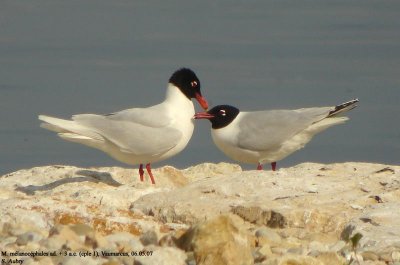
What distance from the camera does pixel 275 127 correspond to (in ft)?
39.5

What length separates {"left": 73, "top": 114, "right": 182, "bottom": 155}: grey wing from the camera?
11.3 meters

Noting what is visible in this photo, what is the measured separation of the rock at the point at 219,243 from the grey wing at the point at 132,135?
4.36 meters

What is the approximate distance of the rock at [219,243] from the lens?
22.1ft

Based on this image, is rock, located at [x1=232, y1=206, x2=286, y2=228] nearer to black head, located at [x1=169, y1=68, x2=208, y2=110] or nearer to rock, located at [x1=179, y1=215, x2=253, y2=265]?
rock, located at [x1=179, y1=215, x2=253, y2=265]

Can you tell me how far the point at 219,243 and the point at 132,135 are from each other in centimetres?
464

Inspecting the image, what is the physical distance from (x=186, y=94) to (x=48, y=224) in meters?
4.87

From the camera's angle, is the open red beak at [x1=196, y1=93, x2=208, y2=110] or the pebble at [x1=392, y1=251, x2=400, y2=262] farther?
the open red beak at [x1=196, y1=93, x2=208, y2=110]

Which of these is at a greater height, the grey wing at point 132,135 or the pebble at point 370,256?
the grey wing at point 132,135

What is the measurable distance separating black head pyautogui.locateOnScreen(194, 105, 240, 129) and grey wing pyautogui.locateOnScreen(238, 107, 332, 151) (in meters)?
0.52

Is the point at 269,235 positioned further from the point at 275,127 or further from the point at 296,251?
the point at 275,127

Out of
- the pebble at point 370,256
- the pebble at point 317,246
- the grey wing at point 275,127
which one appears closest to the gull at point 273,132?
the grey wing at point 275,127

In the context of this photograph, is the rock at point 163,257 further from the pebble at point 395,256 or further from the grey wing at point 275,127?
the grey wing at point 275,127

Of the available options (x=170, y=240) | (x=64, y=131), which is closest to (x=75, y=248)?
(x=170, y=240)

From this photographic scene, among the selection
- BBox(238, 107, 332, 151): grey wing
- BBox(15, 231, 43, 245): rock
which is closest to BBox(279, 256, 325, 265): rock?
BBox(15, 231, 43, 245): rock
